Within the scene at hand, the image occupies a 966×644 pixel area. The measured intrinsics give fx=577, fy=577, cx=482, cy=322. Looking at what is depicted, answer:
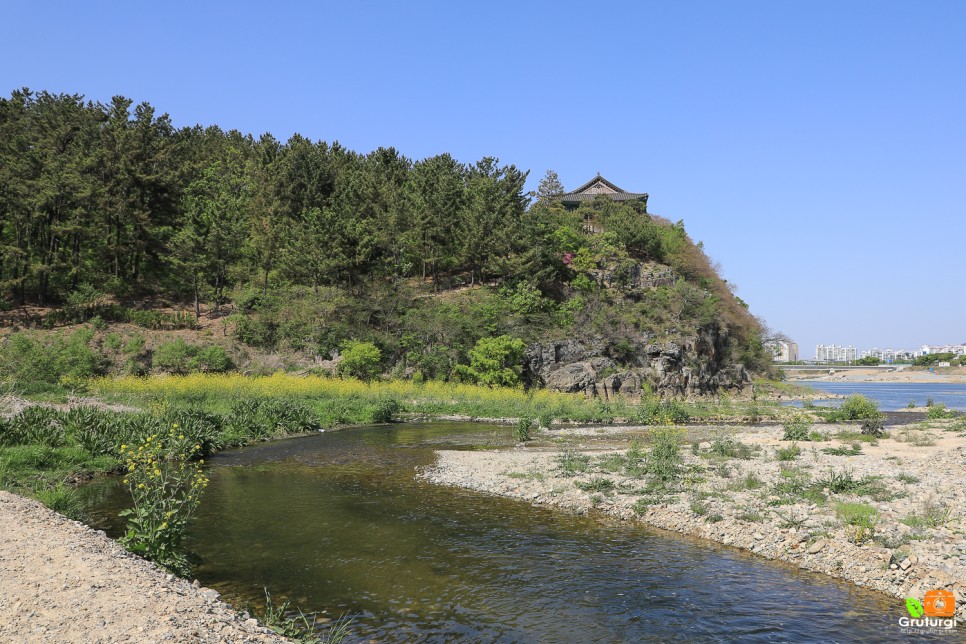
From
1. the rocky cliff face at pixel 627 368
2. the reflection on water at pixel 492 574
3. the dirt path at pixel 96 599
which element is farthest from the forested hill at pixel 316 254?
the dirt path at pixel 96 599

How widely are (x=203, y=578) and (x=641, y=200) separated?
75.2 m

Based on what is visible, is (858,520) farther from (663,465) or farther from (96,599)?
(96,599)

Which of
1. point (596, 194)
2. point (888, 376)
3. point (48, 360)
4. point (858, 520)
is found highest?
point (596, 194)

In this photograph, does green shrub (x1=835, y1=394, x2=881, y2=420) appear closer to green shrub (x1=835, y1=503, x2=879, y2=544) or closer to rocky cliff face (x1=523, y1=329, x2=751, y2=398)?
rocky cliff face (x1=523, y1=329, x2=751, y2=398)

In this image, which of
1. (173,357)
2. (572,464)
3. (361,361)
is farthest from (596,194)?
(572,464)

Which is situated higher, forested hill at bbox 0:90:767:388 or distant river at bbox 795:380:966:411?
forested hill at bbox 0:90:767:388

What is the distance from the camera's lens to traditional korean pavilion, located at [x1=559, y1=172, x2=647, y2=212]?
75.0 m

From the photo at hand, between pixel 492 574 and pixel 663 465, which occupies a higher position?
pixel 663 465

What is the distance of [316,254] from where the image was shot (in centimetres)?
4909

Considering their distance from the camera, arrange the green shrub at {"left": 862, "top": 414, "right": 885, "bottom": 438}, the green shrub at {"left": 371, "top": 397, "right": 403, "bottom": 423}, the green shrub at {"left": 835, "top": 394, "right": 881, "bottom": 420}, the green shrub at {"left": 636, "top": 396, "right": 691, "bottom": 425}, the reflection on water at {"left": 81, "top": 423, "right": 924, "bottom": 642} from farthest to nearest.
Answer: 1. the green shrub at {"left": 371, "top": 397, "right": 403, "bottom": 423}
2. the green shrub at {"left": 636, "top": 396, "right": 691, "bottom": 425}
3. the green shrub at {"left": 835, "top": 394, "right": 881, "bottom": 420}
4. the green shrub at {"left": 862, "top": 414, "right": 885, "bottom": 438}
5. the reflection on water at {"left": 81, "top": 423, "right": 924, "bottom": 642}

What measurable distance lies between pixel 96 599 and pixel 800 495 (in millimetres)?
13739

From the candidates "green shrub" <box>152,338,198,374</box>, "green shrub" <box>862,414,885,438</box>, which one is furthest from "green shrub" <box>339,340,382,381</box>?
"green shrub" <box>862,414,885,438</box>

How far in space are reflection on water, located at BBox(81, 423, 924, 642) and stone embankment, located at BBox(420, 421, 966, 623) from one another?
2.18ft

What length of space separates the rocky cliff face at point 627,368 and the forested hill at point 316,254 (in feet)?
1.22
